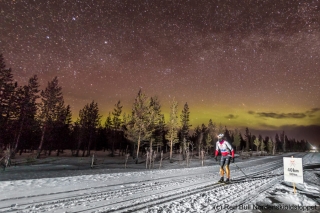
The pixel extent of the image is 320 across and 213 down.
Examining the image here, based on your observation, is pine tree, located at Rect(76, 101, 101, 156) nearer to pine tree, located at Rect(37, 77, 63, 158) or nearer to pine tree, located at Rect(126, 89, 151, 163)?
pine tree, located at Rect(37, 77, 63, 158)

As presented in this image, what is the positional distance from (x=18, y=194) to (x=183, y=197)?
5524 millimetres

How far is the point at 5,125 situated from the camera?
28.4 meters

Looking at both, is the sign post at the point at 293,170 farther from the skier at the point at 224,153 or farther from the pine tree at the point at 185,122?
the pine tree at the point at 185,122

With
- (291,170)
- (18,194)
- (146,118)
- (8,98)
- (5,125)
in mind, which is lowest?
(18,194)

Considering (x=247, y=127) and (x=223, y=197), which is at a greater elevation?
(x=247, y=127)

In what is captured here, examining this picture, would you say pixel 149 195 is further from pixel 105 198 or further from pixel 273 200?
pixel 273 200

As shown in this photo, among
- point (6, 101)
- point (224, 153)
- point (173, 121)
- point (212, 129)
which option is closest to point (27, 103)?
point (6, 101)

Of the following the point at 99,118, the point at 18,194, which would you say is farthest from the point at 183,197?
the point at 99,118

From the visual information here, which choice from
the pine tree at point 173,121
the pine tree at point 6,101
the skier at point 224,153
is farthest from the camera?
the pine tree at point 173,121

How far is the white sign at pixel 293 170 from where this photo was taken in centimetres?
728

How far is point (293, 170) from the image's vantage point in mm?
7574

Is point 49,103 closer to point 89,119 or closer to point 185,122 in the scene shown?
point 89,119

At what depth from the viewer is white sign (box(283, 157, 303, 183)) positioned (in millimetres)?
7284

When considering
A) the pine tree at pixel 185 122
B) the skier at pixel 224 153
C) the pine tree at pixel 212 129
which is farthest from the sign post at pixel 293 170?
the pine tree at pixel 212 129
